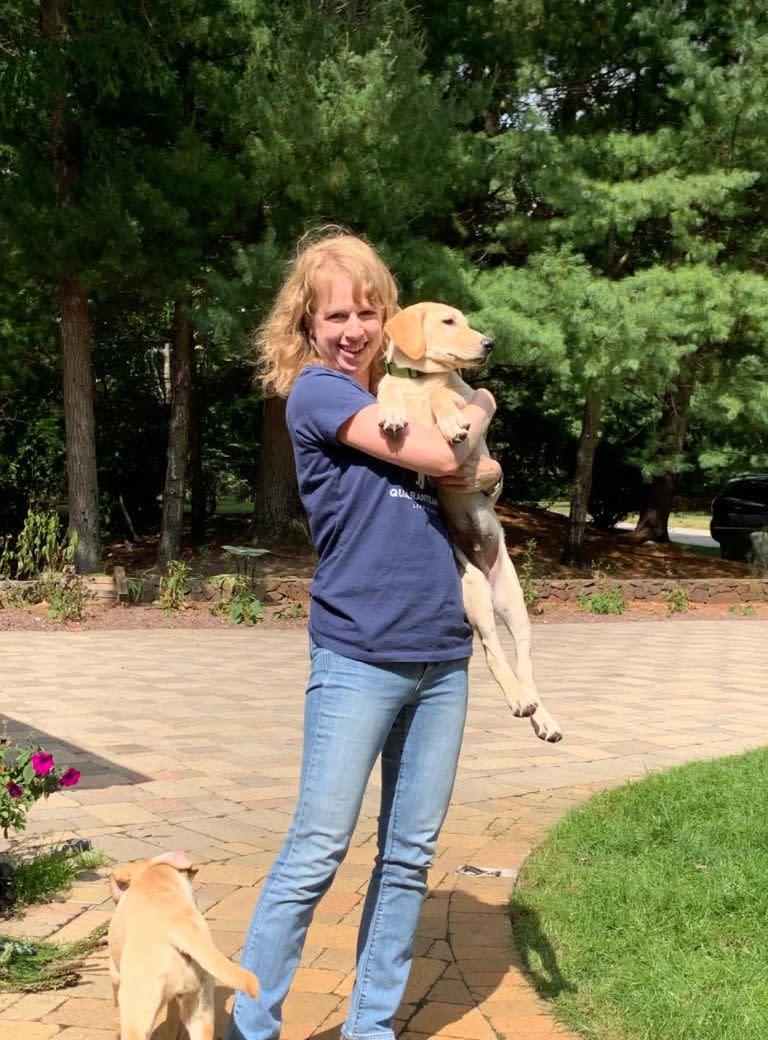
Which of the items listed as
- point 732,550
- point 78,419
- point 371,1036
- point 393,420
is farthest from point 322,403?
point 732,550

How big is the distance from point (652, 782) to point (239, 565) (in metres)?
8.66

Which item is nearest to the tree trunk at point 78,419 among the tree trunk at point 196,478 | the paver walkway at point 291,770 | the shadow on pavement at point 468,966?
the paver walkway at point 291,770

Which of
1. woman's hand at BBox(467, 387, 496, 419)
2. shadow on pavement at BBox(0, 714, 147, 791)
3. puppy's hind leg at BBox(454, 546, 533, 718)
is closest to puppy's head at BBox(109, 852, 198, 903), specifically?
puppy's hind leg at BBox(454, 546, 533, 718)

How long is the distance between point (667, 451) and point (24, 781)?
14.9 metres

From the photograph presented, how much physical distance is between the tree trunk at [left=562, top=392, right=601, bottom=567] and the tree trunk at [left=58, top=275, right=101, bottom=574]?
23.0ft

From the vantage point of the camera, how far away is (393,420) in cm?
247

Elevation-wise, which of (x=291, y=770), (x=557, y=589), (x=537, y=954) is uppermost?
(x=537, y=954)

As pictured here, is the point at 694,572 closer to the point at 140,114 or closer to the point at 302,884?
the point at 140,114

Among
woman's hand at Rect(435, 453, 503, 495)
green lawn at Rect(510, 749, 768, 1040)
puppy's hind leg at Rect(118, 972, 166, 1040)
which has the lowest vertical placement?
green lawn at Rect(510, 749, 768, 1040)

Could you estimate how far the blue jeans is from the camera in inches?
101

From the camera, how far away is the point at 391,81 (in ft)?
39.0

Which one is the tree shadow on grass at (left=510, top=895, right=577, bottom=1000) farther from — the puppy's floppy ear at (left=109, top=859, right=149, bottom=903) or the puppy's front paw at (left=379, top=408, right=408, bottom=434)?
the puppy's front paw at (left=379, top=408, right=408, bottom=434)

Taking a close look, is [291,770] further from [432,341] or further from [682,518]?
[682,518]

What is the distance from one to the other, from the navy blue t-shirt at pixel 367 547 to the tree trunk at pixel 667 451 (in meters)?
12.5
